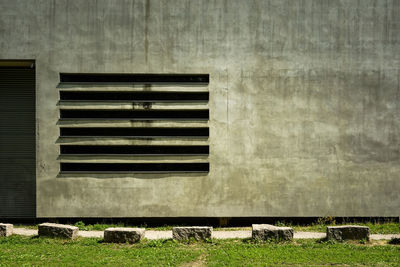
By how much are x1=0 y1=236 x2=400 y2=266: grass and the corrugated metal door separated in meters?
2.84

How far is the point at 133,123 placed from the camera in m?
11.5

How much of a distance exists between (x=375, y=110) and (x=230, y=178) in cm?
554

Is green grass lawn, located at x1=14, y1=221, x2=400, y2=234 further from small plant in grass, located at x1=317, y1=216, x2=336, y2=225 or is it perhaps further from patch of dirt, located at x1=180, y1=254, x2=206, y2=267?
patch of dirt, located at x1=180, y1=254, x2=206, y2=267

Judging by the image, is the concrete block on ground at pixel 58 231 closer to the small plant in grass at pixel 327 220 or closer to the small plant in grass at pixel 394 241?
the small plant in grass at pixel 327 220

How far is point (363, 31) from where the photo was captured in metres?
11.5

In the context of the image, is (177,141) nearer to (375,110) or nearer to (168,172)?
(168,172)

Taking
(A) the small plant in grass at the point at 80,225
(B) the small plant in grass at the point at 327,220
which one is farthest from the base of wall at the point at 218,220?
(A) the small plant in grass at the point at 80,225

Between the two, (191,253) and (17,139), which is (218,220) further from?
(17,139)

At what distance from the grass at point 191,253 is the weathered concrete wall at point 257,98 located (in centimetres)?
198

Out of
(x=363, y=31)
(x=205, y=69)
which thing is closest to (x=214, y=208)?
(x=205, y=69)

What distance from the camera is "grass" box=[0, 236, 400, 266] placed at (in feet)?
25.8

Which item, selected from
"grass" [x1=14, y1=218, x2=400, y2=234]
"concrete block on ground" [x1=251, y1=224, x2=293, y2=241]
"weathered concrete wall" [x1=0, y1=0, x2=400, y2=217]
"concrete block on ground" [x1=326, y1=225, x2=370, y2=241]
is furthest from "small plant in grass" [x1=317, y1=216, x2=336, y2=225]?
"concrete block on ground" [x1=251, y1=224, x2=293, y2=241]

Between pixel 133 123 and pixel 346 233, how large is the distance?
7527 mm

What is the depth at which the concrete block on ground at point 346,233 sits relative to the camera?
944cm
